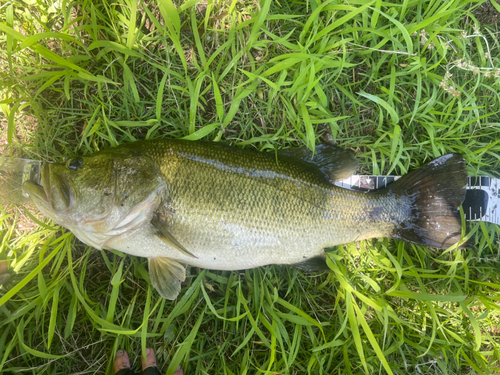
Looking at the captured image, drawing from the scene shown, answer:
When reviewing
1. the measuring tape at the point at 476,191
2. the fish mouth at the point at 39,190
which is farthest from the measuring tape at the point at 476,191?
the fish mouth at the point at 39,190

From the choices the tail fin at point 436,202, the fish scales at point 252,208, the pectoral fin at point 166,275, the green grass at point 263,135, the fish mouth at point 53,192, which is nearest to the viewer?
the fish mouth at point 53,192

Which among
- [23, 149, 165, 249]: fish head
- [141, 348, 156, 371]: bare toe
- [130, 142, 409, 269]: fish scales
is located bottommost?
[141, 348, 156, 371]: bare toe

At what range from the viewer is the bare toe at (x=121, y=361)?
243 cm

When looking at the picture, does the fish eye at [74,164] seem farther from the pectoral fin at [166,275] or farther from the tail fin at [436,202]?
the tail fin at [436,202]

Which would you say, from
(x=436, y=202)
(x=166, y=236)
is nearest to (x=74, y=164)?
(x=166, y=236)

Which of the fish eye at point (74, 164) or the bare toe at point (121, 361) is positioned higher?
the fish eye at point (74, 164)

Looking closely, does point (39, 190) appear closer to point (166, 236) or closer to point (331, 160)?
point (166, 236)

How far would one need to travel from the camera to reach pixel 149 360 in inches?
96.4

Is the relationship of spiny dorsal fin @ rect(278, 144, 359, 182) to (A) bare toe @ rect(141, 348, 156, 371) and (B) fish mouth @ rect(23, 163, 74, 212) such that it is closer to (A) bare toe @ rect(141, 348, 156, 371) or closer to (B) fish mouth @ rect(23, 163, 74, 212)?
(B) fish mouth @ rect(23, 163, 74, 212)

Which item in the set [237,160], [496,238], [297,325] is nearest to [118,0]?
[237,160]

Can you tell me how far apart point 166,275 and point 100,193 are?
0.79 m

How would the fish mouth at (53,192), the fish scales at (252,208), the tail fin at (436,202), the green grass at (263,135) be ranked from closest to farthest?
the fish mouth at (53,192) < the fish scales at (252,208) < the green grass at (263,135) < the tail fin at (436,202)

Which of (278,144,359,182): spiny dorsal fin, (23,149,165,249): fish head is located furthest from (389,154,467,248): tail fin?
(23,149,165,249): fish head

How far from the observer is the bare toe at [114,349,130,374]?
2426 mm
